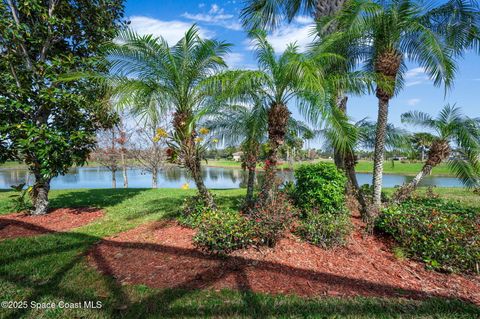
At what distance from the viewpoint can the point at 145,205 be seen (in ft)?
27.9

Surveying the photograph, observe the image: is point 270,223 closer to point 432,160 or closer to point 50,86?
point 432,160

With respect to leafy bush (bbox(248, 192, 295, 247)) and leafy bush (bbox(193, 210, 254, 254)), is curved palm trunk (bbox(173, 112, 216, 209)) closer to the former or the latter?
leafy bush (bbox(193, 210, 254, 254))

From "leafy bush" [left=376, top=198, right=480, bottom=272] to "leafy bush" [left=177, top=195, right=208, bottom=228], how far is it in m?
3.92

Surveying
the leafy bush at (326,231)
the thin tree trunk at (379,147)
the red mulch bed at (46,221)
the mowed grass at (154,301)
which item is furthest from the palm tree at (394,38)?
the red mulch bed at (46,221)

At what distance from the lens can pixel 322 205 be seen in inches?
225

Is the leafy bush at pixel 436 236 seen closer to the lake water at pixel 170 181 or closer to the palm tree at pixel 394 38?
the palm tree at pixel 394 38

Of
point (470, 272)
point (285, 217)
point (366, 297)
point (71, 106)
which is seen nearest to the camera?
point (366, 297)

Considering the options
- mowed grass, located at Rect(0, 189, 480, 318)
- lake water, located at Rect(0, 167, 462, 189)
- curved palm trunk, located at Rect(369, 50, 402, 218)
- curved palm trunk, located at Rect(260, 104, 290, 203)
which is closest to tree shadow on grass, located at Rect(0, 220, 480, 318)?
mowed grass, located at Rect(0, 189, 480, 318)

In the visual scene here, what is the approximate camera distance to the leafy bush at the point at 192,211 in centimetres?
568

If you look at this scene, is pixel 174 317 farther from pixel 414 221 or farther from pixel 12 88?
pixel 12 88

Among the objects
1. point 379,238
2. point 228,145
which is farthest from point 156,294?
point 228,145

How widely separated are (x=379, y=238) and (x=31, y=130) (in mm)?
7927

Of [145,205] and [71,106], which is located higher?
[71,106]

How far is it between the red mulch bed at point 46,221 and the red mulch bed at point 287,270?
214cm
